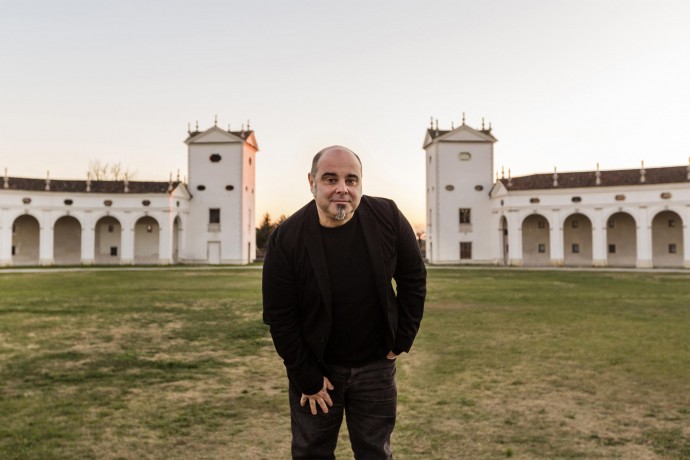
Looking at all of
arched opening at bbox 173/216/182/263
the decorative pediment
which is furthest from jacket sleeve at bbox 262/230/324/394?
the decorative pediment

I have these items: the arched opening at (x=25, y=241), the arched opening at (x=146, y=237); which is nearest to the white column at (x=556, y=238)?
the arched opening at (x=146, y=237)

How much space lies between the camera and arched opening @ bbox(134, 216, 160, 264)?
50.5 meters

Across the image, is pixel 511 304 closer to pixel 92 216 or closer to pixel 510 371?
pixel 510 371

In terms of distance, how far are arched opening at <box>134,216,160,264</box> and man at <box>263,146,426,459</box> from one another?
5088 centimetres

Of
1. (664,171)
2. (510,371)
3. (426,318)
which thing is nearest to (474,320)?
(426,318)

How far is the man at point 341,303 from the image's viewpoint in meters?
2.65

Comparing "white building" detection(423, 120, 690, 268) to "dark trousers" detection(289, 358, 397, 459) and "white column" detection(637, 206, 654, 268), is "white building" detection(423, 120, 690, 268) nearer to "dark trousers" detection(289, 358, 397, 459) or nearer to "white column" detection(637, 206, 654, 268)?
"white column" detection(637, 206, 654, 268)

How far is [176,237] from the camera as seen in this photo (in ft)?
168

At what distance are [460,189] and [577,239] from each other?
11.7 metres

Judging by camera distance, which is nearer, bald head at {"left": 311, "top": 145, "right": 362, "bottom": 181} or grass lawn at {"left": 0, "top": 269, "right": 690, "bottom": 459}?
bald head at {"left": 311, "top": 145, "right": 362, "bottom": 181}

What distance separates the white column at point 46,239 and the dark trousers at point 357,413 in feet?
165

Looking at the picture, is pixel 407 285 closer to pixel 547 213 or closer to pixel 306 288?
pixel 306 288

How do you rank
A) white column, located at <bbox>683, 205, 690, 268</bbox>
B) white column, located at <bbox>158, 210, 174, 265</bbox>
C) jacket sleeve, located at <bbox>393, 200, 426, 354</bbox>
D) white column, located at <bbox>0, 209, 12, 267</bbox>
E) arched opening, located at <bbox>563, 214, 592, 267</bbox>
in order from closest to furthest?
jacket sleeve, located at <bbox>393, 200, 426, 354</bbox> < white column, located at <bbox>683, 205, 690, 268</bbox> < white column, located at <bbox>0, 209, 12, 267</bbox> < white column, located at <bbox>158, 210, 174, 265</bbox> < arched opening, located at <bbox>563, 214, 592, 267</bbox>

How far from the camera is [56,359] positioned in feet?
Answer: 27.5
